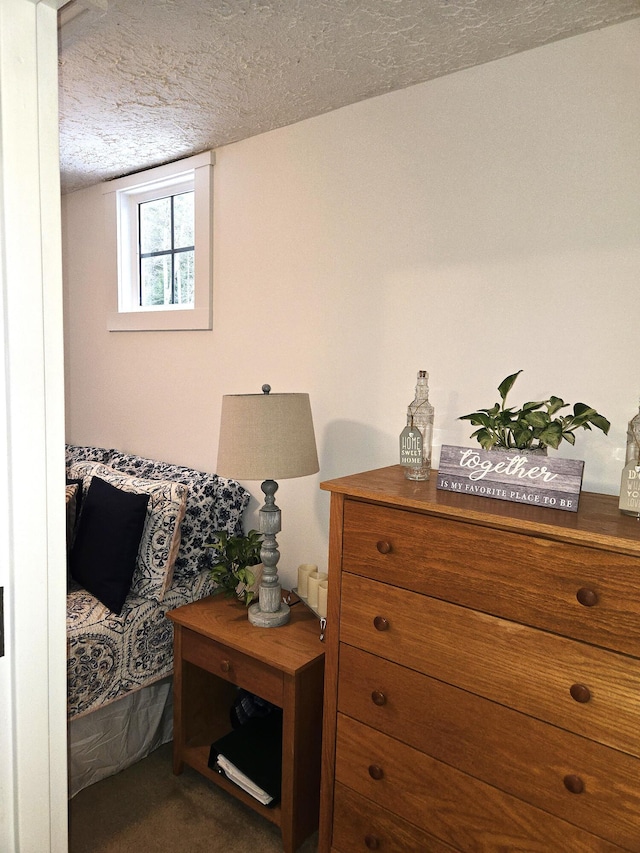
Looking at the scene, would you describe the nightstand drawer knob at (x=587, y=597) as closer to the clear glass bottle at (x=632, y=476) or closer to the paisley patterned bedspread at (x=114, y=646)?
the clear glass bottle at (x=632, y=476)

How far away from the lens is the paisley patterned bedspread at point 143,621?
6.54 feet

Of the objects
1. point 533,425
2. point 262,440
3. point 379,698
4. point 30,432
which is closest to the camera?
point 30,432

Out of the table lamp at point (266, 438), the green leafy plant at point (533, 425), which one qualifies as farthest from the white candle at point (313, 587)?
the green leafy plant at point (533, 425)

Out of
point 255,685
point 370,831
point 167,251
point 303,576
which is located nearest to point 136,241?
point 167,251

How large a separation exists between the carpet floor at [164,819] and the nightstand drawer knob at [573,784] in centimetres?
102

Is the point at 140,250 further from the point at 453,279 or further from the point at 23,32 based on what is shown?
the point at 23,32

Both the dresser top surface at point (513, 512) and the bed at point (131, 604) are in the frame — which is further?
the bed at point (131, 604)

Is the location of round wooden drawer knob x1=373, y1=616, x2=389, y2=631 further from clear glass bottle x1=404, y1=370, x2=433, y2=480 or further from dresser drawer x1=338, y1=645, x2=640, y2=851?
clear glass bottle x1=404, y1=370, x2=433, y2=480

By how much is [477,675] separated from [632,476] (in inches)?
22.4

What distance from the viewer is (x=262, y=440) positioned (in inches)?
71.7

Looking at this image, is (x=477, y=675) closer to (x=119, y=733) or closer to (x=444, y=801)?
(x=444, y=801)

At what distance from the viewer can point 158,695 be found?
Result: 7.50 feet

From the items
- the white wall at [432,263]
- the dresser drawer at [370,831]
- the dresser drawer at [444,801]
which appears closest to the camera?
the dresser drawer at [444,801]

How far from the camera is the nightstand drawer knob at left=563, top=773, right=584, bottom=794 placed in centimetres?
121
